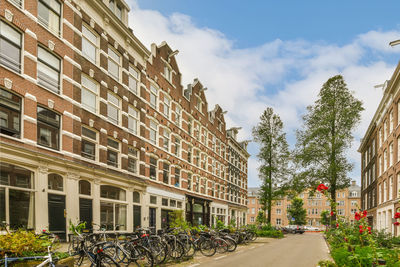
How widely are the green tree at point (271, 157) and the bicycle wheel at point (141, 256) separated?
104 ft

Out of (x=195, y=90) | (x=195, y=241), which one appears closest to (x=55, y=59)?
(x=195, y=241)

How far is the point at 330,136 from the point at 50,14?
25.6m

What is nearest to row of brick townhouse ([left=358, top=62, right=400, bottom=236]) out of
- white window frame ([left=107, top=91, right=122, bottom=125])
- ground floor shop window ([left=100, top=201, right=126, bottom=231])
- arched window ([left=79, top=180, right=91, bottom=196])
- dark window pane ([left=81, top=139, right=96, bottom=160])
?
ground floor shop window ([left=100, top=201, right=126, bottom=231])

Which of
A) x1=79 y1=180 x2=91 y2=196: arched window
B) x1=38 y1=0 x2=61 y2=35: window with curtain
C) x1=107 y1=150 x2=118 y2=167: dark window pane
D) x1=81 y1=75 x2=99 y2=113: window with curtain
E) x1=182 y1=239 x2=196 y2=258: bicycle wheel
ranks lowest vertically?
x1=182 y1=239 x2=196 y2=258: bicycle wheel

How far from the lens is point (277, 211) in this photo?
112 m

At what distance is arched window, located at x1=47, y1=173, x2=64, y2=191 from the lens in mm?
15855

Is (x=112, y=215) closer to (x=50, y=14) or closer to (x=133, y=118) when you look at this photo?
(x=133, y=118)

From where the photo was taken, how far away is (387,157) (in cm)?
3100

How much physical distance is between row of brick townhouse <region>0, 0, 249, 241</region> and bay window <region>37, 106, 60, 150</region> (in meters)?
0.04

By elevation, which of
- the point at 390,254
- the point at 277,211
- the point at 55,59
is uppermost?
the point at 55,59

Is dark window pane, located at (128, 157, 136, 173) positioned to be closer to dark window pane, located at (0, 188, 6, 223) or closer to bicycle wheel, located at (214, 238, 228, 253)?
bicycle wheel, located at (214, 238, 228, 253)

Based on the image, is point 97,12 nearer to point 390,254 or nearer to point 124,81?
point 124,81

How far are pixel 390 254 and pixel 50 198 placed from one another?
12907 mm

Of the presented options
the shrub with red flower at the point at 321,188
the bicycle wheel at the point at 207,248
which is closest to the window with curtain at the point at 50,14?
the bicycle wheel at the point at 207,248
